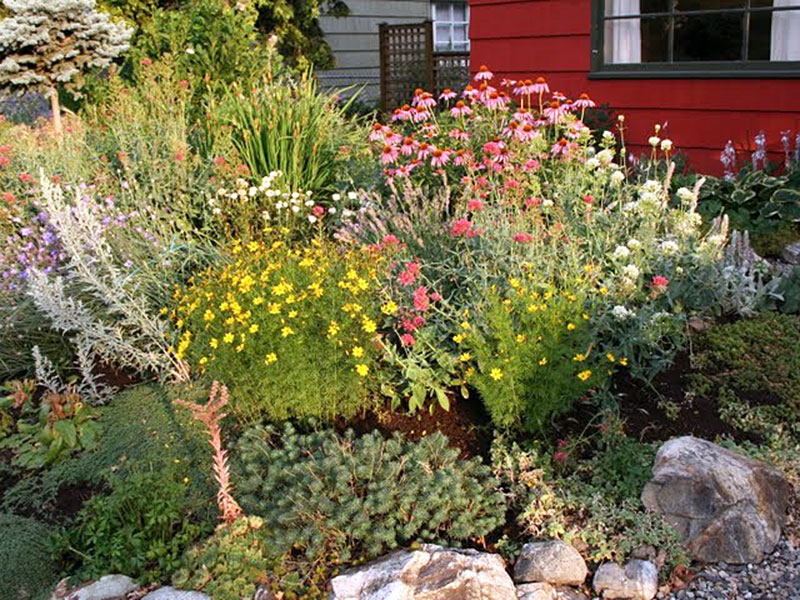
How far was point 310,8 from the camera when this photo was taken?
12.3 m

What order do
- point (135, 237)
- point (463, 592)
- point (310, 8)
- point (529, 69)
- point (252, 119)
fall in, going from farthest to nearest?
1. point (310, 8)
2. point (529, 69)
3. point (252, 119)
4. point (135, 237)
5. point (463, 592)

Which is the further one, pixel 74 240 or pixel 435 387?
pixel 74 240

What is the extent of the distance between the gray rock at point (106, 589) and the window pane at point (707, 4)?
5611mm

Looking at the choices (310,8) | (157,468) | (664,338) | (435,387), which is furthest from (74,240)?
(310,8)

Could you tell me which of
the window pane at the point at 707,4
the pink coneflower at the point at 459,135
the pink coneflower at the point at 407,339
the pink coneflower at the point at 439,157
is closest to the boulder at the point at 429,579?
the pink coneflower at the point at 407,339

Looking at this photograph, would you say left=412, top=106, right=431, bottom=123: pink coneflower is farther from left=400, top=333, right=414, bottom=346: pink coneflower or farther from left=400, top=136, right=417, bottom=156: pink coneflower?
left=400, top=333, right=414, bottom=346: pink coneflower

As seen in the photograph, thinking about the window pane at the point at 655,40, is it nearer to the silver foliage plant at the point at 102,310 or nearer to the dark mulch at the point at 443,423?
the dark mulch at the point at 443,423

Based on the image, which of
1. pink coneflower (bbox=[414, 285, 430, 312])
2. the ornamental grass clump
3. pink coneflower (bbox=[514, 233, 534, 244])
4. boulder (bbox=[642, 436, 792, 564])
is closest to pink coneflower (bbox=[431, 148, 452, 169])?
pink coneflower (bbox=[514, 233, 534, 244])

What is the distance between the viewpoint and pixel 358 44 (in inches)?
572

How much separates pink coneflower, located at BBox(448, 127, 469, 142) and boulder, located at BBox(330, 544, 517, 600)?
3001mm

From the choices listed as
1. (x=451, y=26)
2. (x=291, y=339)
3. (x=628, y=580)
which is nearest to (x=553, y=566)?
(x=628, y=580)

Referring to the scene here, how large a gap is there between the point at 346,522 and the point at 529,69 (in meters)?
5.45

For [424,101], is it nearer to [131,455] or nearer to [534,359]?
[534,359]

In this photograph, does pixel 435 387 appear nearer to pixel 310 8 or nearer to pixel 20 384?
pixel 20 384
